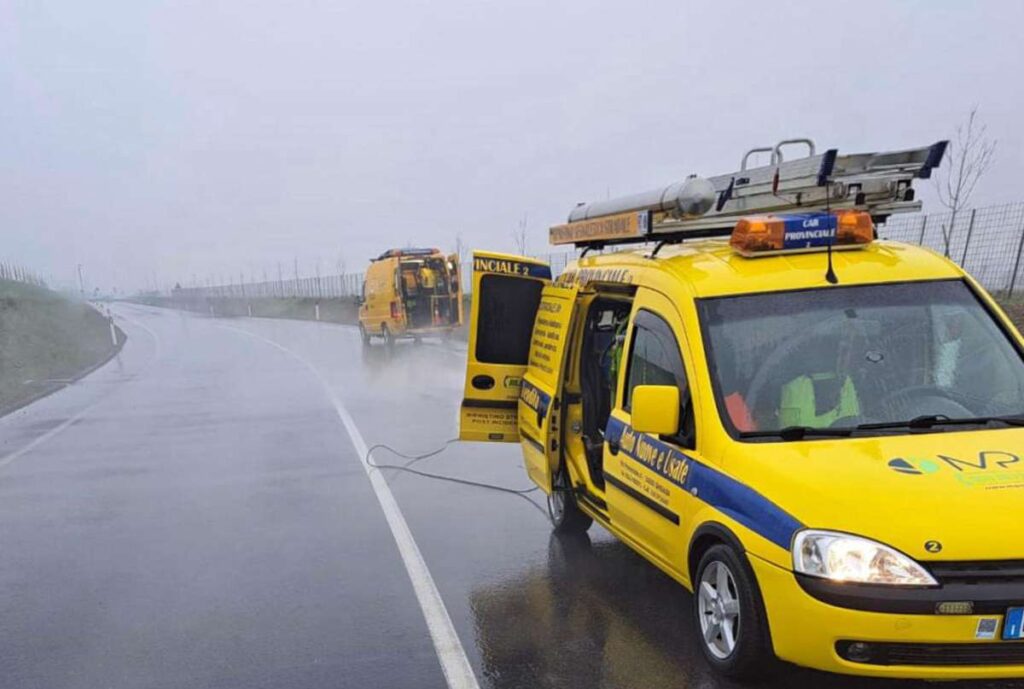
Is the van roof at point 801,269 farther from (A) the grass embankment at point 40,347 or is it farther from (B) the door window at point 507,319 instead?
(A) the grass embankment at point 40,347

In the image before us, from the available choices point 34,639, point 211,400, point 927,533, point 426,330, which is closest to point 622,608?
point 927,533

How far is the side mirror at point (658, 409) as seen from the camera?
3.75 m

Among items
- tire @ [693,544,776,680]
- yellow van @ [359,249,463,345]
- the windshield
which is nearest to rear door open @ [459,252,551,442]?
the windshield

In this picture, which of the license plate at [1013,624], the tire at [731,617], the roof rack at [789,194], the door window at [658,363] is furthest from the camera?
the roof rack at [789,194]

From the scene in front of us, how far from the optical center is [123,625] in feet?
15.2

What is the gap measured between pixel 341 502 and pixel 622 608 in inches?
136

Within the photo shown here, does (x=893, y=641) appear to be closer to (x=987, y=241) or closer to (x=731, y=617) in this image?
(x=731, y=617)

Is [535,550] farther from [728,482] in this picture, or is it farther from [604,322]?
[728,482]

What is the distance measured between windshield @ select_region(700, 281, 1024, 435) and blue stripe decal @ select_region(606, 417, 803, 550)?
0.94ft

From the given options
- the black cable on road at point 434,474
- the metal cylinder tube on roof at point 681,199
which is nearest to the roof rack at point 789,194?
the metal cylinder tube on roof at point 681,199

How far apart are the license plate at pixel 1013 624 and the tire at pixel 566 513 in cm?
316

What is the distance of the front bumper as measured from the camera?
2.85 metres

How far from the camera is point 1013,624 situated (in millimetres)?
2820

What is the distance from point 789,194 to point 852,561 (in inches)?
105
